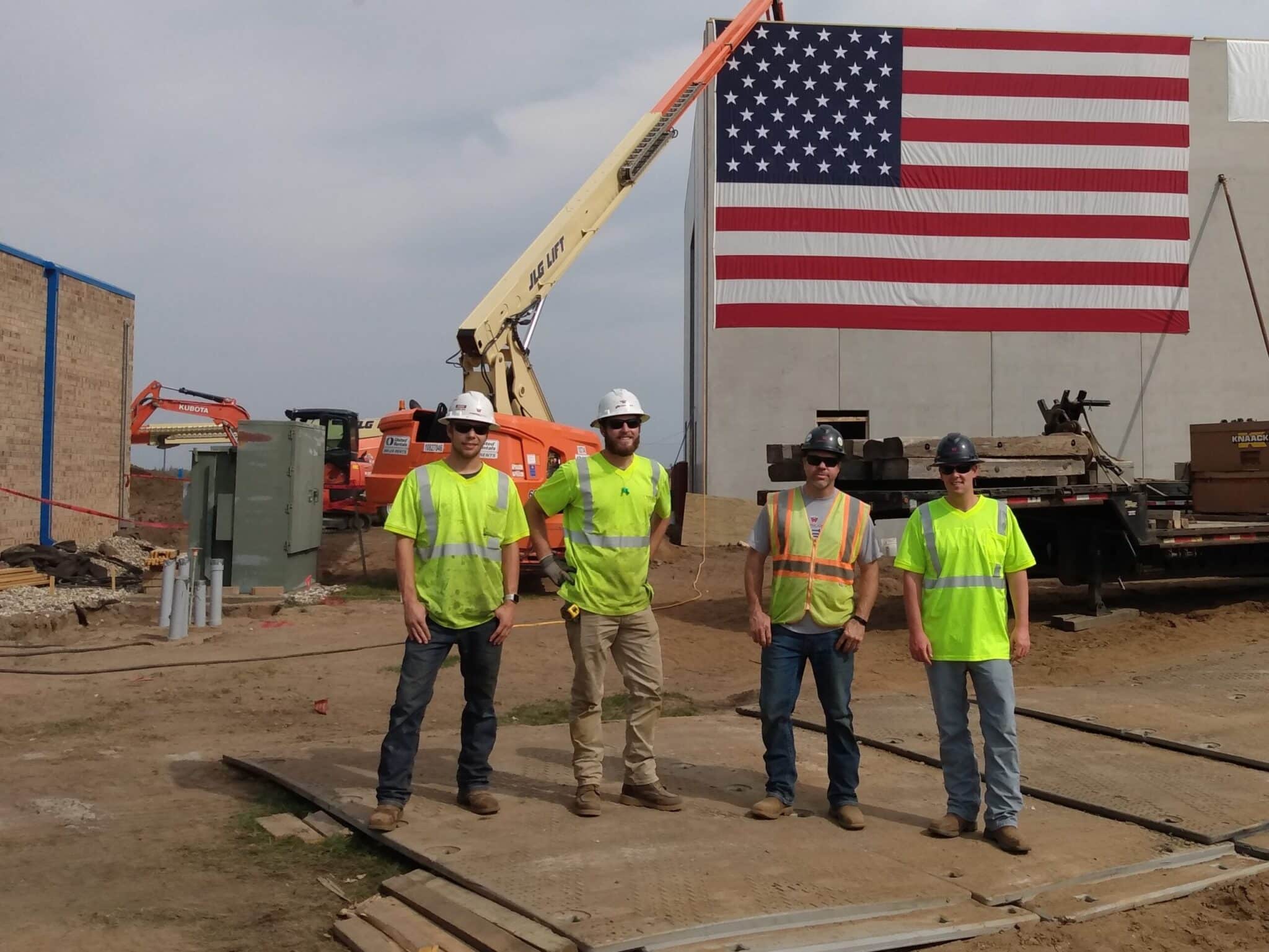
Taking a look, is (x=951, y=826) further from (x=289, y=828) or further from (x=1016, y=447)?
(x=1016, y=447)

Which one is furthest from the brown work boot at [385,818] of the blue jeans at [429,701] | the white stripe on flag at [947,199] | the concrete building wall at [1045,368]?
the white stripe on flag at [947,199]

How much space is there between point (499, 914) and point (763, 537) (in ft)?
7.23

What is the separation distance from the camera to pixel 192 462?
14.1 m

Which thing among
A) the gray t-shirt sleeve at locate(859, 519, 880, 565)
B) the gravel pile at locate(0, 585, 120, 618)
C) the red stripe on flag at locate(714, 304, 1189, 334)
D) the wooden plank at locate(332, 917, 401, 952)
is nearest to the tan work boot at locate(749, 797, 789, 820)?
the gray t-shirt sleeve at locate(859, 519, 880, 565)

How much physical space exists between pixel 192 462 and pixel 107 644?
11.8ft

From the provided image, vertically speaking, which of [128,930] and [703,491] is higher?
[703,491]

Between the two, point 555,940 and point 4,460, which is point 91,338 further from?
point 555,940

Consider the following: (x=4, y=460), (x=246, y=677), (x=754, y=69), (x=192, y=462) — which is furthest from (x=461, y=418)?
(x=754, y=69)

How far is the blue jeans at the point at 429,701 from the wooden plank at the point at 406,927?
0.78 metres

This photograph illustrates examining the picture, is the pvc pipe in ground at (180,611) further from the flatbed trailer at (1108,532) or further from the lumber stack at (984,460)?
the lumber stack at (984,460)

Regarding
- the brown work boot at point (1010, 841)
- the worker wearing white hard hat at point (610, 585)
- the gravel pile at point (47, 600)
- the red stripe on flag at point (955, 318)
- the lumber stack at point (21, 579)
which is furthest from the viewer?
the red stripe on flag at point (955, 318)

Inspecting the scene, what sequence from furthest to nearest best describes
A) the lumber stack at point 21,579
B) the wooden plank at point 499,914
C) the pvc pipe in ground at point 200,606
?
the lumber stack at point 21,579 < the pvc pipe in ground at point 200,606 < the wooden plank at point 499,914

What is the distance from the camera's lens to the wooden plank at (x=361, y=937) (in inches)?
154

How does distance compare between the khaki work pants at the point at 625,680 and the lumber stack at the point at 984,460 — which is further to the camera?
the lumber stack at the point at 984,460
